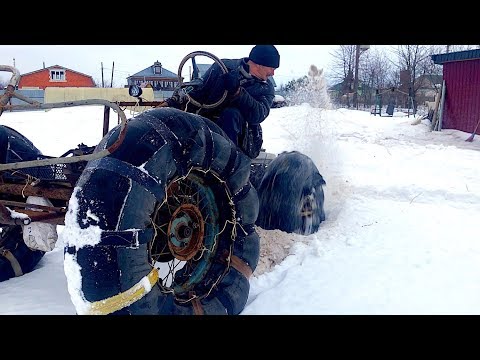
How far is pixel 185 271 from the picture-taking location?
3.44 m

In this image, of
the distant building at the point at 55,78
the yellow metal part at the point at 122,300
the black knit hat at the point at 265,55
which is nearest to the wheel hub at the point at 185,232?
the yellow metal part at the point at 122,300

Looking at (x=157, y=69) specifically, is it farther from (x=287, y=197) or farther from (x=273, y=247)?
(x=273, y=247)

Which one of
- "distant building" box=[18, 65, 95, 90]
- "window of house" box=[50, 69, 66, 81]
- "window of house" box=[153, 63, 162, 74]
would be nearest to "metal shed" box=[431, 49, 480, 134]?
"window of house" box=[153, 63, 162, 74]

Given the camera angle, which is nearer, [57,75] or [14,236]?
[14,236]

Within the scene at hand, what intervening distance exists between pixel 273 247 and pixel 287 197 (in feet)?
2.20

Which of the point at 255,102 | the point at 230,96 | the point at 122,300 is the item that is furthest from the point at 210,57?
the point at 122,300

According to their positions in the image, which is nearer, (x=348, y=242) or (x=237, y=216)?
(x=237, y=216)

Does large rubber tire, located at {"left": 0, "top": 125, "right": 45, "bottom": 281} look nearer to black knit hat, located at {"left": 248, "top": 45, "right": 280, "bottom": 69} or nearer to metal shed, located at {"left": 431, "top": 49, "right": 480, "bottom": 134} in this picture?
black knit hat, located at {"left": 248, "top": 45, "right": 280, "bottom": 69}

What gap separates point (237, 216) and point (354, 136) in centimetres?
1259

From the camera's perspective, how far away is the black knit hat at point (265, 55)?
4.30 m

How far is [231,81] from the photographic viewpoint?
3900 mm

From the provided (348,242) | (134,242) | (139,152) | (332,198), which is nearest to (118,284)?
(134,242)

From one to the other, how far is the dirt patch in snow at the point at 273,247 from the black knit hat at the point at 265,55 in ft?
5.68

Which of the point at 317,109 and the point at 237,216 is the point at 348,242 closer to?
the point at 237,216
